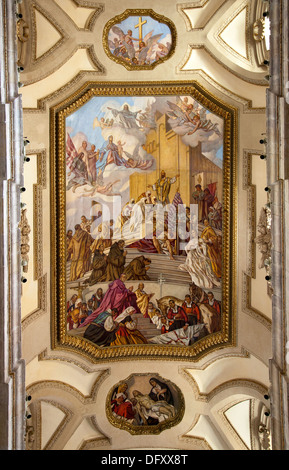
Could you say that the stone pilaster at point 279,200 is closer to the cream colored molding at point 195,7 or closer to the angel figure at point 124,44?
the cream colored molding at point 195,7

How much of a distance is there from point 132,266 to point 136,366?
227cm

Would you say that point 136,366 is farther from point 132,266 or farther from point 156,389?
point 132,266

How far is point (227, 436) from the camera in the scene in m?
13.1

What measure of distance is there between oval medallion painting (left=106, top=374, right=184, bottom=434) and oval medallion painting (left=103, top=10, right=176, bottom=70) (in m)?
6.98

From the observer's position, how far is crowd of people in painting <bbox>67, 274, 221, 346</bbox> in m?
13.2

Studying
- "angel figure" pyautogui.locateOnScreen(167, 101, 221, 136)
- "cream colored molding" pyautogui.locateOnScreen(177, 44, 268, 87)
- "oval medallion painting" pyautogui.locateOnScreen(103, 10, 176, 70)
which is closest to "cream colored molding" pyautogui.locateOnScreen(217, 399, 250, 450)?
"angel figure" pyautogui.locateOnScreen(167, 101, 221, 136)

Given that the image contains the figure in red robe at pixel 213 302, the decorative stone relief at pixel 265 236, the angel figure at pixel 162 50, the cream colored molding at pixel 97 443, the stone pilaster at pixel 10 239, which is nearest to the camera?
the stone pilaster at pixel 10 239

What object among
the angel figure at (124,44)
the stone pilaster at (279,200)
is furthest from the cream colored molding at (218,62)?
the stone pilaster at (279,200)

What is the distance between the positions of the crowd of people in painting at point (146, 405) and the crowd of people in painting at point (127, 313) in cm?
112

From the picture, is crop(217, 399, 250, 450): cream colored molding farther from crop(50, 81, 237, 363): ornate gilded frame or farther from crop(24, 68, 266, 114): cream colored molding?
crop(24, 68, 266, 114): cream colored molding

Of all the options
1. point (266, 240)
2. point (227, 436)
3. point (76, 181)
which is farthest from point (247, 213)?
point (227, 436)

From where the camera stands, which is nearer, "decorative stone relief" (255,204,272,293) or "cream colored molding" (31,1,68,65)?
"cream colored molding" (31,1,68,65)

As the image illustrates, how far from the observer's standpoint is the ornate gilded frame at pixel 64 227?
12477mm
